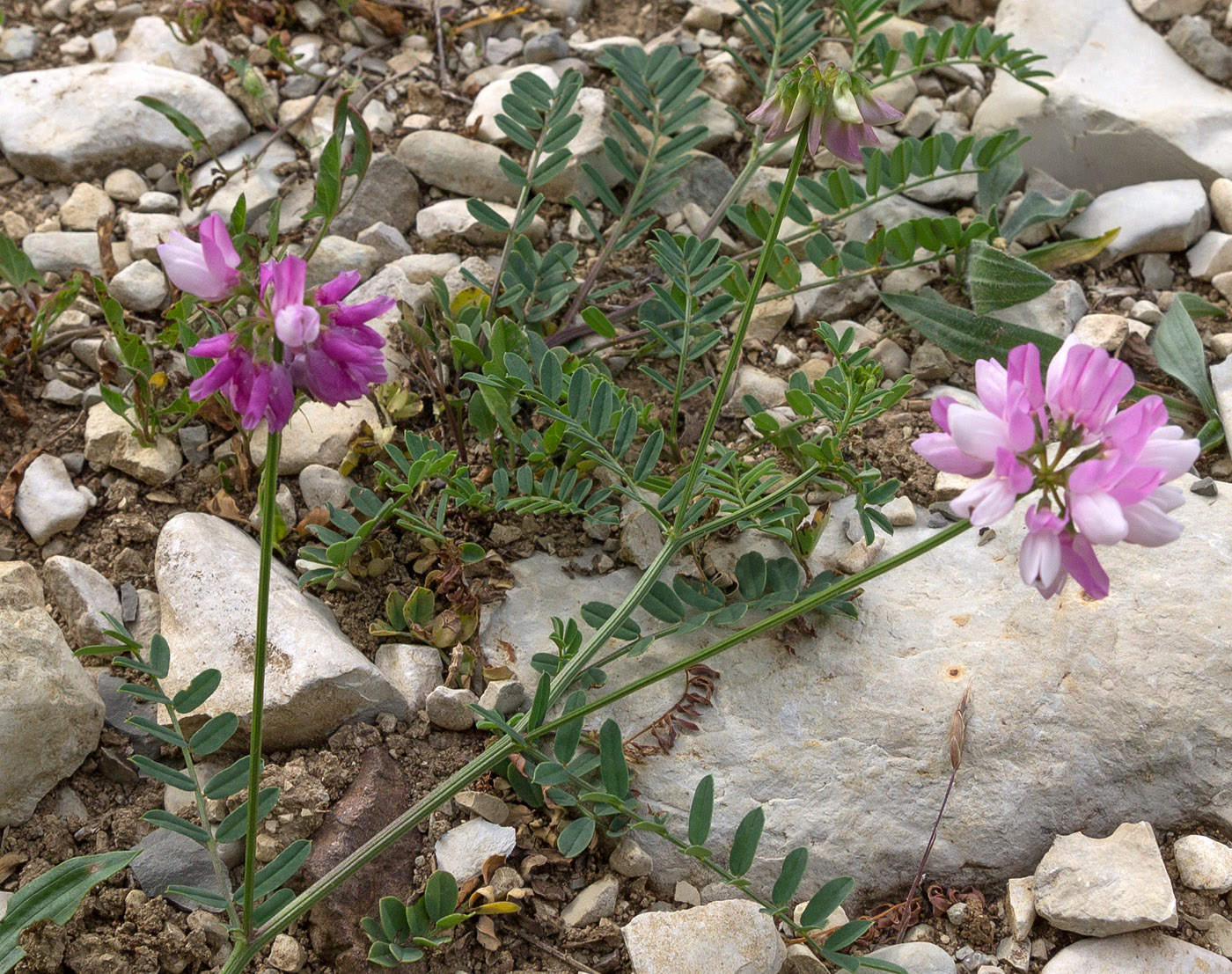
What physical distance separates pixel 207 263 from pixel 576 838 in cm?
123

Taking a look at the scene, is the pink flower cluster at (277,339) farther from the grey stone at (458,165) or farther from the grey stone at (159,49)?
the grey stone at (159,49)

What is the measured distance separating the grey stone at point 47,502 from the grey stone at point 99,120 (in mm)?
1170

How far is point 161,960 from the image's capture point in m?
2.04

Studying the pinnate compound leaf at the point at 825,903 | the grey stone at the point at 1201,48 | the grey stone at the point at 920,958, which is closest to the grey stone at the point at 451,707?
the pinnate compound leaf at the point at 825,903

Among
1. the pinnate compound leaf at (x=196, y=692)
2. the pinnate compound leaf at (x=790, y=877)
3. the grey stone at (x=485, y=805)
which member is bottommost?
the grey stone at (x=485, y=805)

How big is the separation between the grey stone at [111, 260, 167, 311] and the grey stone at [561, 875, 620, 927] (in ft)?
6.47

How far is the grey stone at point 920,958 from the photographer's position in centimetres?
214

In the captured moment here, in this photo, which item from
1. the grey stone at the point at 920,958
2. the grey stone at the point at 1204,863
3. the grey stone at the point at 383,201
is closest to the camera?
the grey stone at the point at 920,958

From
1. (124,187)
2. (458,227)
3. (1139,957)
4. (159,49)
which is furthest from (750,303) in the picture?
(159,49)

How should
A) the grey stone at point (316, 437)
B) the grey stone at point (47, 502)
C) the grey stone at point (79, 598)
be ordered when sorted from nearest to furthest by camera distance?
1. the grey stone at point (79, 598)
2. the grey stone at point (47, 502)
3. the grey stone at point (316, 437)

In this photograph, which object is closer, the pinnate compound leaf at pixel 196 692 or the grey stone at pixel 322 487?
the pinnate compound leaf at pixel 196 692

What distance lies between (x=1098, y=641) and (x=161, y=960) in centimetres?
198

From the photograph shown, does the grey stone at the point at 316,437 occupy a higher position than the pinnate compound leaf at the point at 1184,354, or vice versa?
the pinnate compound leaf at the point at 1184,354

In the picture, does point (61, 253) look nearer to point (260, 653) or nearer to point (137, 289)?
point (137, 289)
